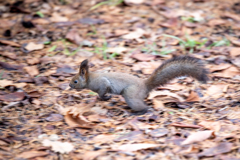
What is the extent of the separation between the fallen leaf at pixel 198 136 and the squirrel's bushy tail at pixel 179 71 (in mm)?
879

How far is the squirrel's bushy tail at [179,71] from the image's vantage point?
4.18m

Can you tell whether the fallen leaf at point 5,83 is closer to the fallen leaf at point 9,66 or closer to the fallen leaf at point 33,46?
the fallen leaf at point 9,66

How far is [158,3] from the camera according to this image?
7.28 m

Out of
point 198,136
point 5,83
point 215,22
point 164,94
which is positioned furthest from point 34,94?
point 215,22

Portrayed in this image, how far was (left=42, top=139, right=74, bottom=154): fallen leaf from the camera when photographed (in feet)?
11.1

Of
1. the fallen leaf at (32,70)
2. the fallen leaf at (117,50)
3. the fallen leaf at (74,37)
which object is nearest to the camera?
the fallen leaf at (32,70)

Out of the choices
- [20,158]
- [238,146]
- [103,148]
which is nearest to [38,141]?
[20,158]

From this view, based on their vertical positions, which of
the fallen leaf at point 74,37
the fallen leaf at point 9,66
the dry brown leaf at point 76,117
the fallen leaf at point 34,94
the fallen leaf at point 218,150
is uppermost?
the fallen leaf at point 74,37

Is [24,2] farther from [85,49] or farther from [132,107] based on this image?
[132,107]

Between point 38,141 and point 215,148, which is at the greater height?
point 38,141

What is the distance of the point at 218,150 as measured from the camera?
10.8ft

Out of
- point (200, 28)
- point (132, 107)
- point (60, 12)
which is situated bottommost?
point (132, 107)

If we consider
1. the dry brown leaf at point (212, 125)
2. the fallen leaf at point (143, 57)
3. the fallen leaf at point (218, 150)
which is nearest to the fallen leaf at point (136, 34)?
the fallen leaf at point (143, 57)

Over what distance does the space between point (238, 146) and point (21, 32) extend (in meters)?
4.89
